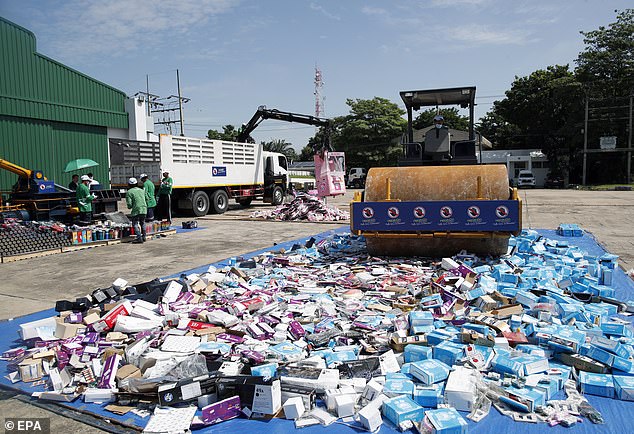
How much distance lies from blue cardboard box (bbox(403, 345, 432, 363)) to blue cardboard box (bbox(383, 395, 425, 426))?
707 mm

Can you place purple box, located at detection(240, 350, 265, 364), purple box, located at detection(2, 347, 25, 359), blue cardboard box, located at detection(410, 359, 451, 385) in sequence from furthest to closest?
purple box, located at detection(2, 347, 25, 359) → purple box, located at detection(240, 350, 265, 364) → blue cardboard box, located at detection(410, 359, 451, 385)

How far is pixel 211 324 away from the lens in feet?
16.9

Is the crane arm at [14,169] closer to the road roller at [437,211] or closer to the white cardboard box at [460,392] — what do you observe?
the road roller at [437,211]

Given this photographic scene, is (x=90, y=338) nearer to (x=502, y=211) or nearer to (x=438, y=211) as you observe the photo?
(x=438, y=211)

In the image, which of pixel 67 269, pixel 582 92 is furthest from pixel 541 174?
pixel 67 269

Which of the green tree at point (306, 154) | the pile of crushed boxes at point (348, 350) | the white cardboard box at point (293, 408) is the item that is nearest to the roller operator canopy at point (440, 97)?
the pile of crushed boxes at point (348, 350)

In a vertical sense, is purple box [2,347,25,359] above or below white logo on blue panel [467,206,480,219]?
below

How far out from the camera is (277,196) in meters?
22.4

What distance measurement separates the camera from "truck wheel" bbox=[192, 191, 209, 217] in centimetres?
1808

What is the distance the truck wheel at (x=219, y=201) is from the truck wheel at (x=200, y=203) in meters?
0.41

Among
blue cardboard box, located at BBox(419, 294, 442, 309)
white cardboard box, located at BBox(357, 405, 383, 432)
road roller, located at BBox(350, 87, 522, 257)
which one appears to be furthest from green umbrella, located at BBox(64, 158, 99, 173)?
white cardboard box, located at BBox(357, 405, 383, 432)

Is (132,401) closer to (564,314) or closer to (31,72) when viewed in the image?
(564,314)

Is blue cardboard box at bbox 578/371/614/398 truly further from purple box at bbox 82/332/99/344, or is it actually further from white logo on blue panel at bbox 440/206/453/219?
purple box at bbox 82/332/99/344

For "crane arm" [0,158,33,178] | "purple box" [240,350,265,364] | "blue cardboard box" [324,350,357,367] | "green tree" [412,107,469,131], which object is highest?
"green tree" [412,107,469,131]
